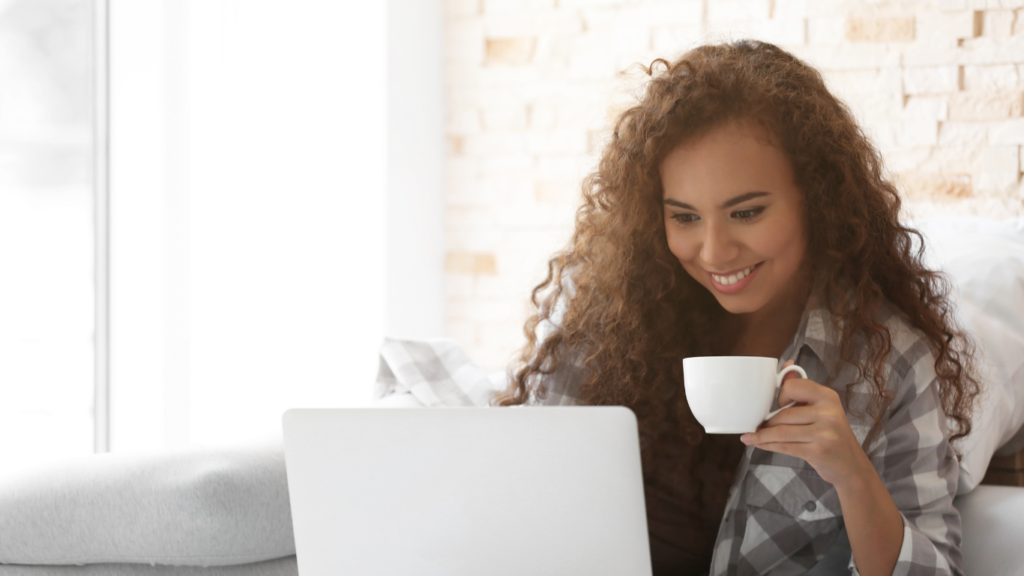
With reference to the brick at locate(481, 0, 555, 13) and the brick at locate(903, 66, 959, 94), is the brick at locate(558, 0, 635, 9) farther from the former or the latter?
the brick at locate(903, 66, 959, 94)

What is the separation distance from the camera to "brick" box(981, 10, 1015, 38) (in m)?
A: 2.20

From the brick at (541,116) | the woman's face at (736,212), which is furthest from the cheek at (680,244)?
the brick at (541,116)

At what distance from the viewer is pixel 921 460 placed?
3.50 ft

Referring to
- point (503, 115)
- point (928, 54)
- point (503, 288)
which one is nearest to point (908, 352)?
point (928, 54)

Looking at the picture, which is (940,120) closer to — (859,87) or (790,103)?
(859,87)

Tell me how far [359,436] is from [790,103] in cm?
72

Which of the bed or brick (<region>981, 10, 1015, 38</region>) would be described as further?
brick (<region>981, 10, 1015, 38</region>)

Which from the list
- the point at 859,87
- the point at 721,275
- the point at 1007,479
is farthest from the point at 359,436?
the point at 859,87

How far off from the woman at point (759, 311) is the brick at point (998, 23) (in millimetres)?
1223

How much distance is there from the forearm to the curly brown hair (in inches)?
6.1

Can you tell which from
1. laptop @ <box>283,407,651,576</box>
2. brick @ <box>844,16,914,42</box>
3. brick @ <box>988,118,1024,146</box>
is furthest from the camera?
brick @ <box>844,16,914,42</box>

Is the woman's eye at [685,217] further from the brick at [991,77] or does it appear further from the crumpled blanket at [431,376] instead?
the brick at [991,77]

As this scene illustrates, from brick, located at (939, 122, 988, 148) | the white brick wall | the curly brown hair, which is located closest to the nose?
the curly brown hair

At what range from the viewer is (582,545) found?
798 mm
